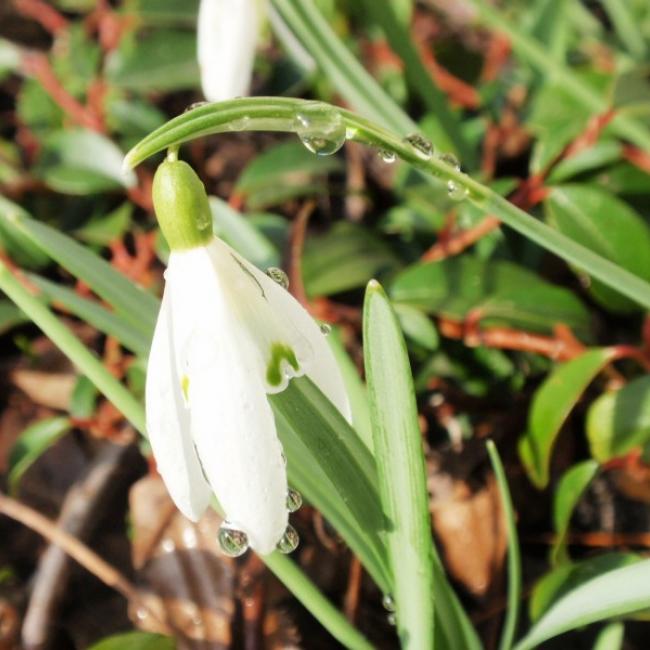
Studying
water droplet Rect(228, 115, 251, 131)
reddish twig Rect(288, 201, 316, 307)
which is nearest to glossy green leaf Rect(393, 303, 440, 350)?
reddish twig Rect(288, 201, 316, 307)

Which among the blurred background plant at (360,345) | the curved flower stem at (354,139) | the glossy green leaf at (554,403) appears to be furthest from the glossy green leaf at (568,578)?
the curved flower stem at (354,139)

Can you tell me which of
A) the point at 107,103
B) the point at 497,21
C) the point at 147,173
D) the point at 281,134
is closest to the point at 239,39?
the point at 497,21

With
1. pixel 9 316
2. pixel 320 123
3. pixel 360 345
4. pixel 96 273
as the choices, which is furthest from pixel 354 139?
pixel 9 316

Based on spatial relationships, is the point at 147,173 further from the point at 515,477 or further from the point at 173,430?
the point at 173,430

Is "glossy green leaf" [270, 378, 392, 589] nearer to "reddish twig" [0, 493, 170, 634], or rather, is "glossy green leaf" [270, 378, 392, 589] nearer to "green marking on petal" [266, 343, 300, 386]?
"green marking on petal" [266, 343, 300, 386]

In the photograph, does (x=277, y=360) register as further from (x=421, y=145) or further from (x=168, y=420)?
(x=421, y=145)

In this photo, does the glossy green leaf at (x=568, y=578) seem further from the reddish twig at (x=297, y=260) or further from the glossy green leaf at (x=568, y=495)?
the reddish twig at (x=297, y=260)
